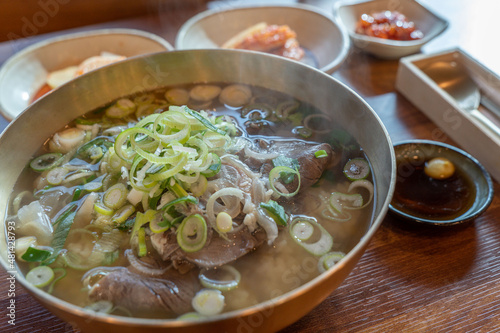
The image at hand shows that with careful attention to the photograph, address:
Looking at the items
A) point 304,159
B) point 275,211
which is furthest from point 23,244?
point 304,159

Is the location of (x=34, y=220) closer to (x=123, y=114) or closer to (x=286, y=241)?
(x=123, y=114)

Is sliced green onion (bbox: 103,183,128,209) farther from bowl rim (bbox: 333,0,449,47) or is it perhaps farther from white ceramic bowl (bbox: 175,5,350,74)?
bowl rim (bbox: 333,0,449,47)

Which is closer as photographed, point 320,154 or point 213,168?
point 213,168

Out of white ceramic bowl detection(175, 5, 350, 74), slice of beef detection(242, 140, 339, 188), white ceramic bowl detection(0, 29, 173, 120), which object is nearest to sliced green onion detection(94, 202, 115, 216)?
slice of beef detection(242, 140, 339, 188)

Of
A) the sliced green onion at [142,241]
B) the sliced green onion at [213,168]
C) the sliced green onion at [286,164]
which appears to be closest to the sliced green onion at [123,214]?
the sliced green onion at [142,241]

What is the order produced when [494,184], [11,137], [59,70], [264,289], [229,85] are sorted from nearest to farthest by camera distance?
[264,289] < [11,137] < [494,184] < [229,85] < [59,70]

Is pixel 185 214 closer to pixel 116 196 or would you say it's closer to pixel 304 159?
pixel 116 196

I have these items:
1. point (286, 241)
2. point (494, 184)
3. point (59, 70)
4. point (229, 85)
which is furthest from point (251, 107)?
point (59, 70)
